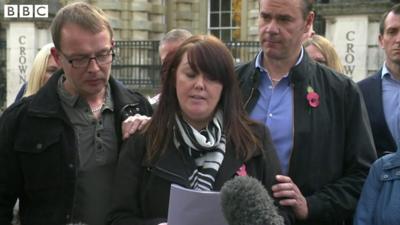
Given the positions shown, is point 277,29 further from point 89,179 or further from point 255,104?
point 89,179

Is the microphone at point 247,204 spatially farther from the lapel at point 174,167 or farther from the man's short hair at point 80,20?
the man's short hair at point 80,20

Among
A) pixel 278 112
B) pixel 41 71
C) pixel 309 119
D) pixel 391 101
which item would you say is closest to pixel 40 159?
pixel 278 112

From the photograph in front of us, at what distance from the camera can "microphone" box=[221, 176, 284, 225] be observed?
190 cm

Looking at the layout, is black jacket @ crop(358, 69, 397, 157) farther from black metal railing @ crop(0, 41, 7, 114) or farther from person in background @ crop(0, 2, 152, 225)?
black metal railing @ crop(0, 41, 7, 114)

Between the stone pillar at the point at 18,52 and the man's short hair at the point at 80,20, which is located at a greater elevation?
the man's short hair at the point at 80,20

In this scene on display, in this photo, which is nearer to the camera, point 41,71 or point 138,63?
point 41,71

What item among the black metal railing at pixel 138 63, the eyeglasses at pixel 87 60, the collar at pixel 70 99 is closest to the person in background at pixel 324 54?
the collar at pixel 70 99

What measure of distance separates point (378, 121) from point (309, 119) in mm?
975

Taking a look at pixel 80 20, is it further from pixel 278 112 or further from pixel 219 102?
pixel 278 112

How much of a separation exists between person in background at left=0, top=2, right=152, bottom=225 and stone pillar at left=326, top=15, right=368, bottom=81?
10.2 metres


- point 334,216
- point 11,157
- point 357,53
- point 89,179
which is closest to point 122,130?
point 89,179

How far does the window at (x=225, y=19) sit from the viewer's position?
70.9 feet

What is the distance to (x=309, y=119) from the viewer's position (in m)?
3.33

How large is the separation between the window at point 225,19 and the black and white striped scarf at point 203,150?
18729mm
